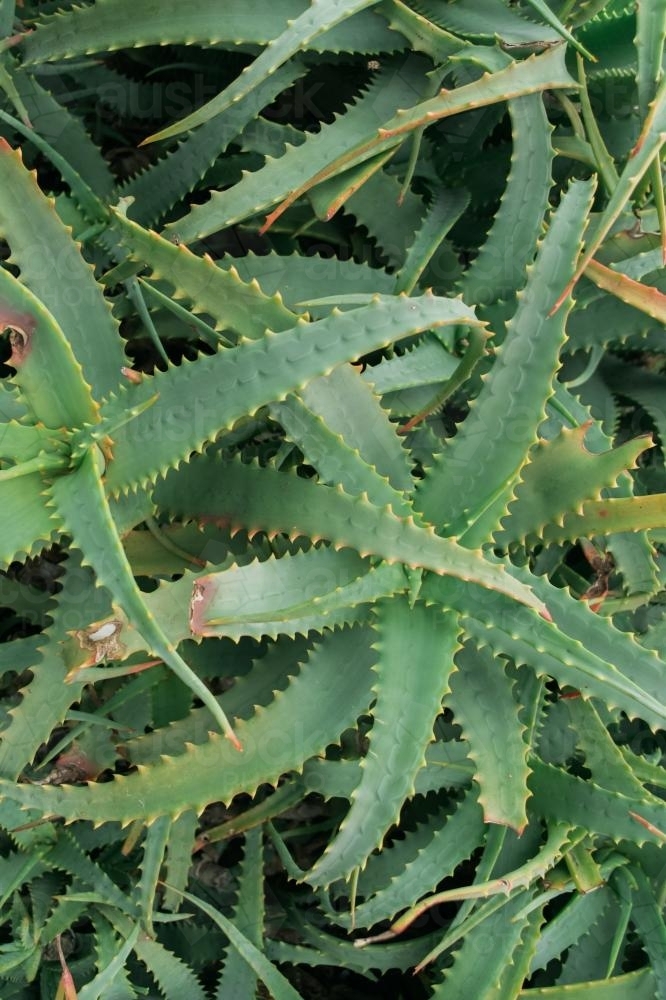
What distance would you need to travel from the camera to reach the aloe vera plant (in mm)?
649

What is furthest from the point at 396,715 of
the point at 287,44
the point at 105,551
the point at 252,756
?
the point at 287,44

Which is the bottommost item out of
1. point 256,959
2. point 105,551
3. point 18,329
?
point 256,959

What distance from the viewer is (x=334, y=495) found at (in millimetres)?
666

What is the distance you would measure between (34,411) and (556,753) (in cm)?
63

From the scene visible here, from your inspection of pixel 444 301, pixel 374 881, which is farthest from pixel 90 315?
pixel 374 881

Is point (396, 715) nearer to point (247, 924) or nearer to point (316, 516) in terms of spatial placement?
point (316, 516)

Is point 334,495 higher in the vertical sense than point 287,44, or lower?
lower

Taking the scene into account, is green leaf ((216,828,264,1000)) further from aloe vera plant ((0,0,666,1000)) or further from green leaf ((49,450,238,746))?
green leaf ((49,450,238,746))

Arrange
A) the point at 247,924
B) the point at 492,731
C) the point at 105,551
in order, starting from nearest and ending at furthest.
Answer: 1. the point at 105,551
2. the point at 492,731
3. the point at 247,924

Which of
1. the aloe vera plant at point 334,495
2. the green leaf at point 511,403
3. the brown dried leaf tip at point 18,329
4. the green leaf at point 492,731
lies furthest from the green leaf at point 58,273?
the green leaf at point 492,731

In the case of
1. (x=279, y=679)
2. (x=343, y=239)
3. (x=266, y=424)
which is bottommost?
(x=279, y=679)

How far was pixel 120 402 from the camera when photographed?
0.67m

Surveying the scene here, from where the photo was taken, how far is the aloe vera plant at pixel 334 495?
2.13ft

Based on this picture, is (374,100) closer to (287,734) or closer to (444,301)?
(444,301)
